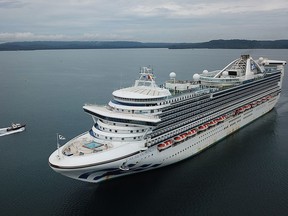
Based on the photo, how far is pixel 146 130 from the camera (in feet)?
109

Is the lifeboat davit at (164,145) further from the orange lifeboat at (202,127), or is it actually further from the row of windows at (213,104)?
the orange lifeboat at (202,127)

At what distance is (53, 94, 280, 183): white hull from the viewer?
99.2 ft

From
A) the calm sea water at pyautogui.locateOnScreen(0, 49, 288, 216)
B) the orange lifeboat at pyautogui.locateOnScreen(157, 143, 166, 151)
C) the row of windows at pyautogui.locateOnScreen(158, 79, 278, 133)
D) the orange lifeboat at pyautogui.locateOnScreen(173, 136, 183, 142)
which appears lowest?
the calm sea water at pyautogui.locateOnScreen(0, 49, 288, 216)

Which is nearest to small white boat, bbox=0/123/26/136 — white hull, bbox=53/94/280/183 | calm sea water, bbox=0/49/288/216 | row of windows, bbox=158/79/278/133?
calm sea water, bbox=0/49/288/216

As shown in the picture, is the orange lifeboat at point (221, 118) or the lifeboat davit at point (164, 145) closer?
the lifeboat davit at point (164, 145)

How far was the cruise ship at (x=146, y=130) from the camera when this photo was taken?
100 ft

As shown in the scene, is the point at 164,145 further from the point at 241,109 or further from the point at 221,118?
the point at 241,109

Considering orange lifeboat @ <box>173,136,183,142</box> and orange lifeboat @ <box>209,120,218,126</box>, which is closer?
orange lifeboat @ <box>173,136,183,142</box>

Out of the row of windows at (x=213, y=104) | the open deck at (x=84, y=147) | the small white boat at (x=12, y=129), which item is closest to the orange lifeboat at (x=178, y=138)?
the row of windows at (x=213, y=104)

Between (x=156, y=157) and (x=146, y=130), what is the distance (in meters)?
3.83

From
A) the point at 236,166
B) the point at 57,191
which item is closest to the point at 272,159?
the point at 236,166

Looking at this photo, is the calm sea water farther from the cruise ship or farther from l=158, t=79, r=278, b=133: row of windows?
l=158, t=79, r=278, b=133: row of windows

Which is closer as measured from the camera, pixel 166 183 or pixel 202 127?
pixel 166 183

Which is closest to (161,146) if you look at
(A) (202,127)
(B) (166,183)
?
(B) (166,183)
